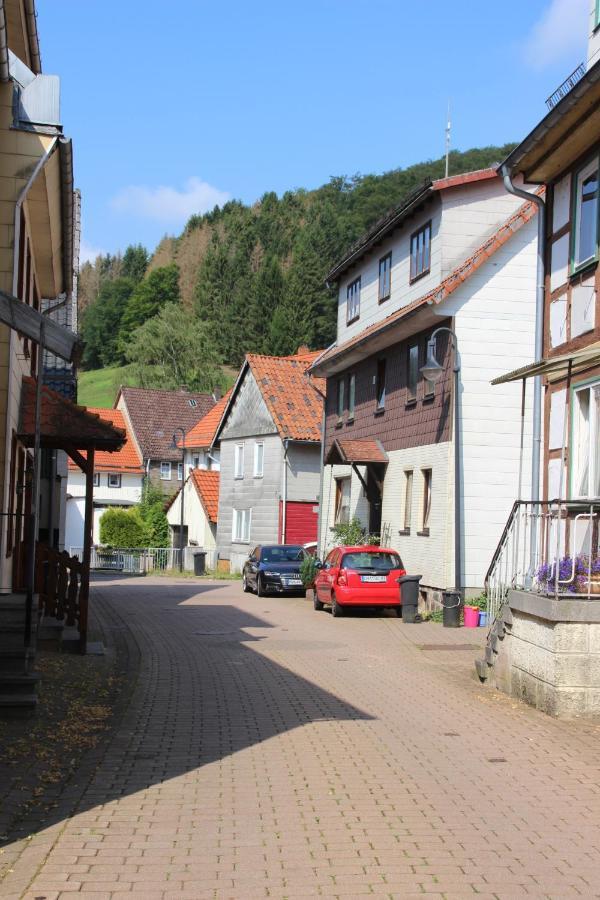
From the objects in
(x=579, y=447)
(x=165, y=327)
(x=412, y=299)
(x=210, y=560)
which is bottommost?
(x=210, y=560)

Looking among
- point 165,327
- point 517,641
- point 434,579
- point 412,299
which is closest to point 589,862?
point 517,641

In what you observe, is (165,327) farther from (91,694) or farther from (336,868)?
(336,868)

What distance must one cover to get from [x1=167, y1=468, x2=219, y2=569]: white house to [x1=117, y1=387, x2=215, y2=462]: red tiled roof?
56.5 feet

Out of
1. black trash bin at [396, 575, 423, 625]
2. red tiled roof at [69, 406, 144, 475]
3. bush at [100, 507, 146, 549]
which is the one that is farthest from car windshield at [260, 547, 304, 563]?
red tiled roof at [69, 406, 144, 475]

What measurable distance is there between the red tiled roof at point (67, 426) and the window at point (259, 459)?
27888 millimetres

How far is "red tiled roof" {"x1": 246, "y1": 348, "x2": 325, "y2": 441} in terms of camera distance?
41875mm

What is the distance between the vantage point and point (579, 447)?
14758mm

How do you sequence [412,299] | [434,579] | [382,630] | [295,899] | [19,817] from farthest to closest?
[412,299] < [434,579] < [382,630] < [19,817] < [295,899]

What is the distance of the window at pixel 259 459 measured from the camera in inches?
1714

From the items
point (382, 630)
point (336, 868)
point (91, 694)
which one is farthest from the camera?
point (382, 630)

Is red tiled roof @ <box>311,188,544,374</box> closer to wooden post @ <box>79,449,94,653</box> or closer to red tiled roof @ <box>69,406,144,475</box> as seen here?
wooden post @ <box>79,449,94,653</box>

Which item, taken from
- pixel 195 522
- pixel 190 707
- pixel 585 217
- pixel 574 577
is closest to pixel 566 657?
pixel 574 577

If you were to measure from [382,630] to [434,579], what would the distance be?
133 inches

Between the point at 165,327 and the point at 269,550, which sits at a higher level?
the point at 165,327
